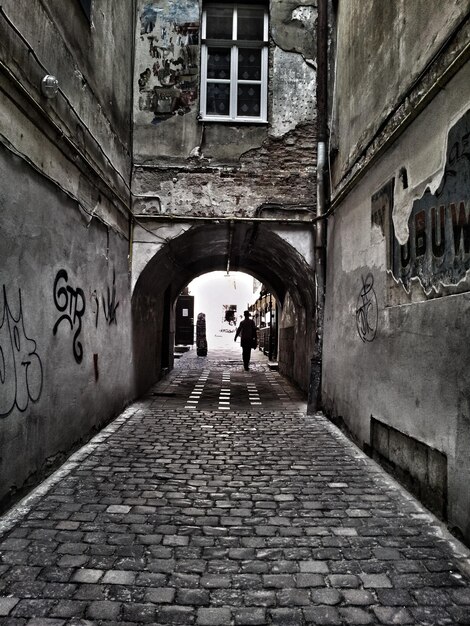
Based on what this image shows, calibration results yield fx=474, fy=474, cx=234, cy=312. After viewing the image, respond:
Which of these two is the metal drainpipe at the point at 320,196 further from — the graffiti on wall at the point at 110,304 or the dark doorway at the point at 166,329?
the dark doorway at the point at 166,329

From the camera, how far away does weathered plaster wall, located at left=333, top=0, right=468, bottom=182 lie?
426 cm

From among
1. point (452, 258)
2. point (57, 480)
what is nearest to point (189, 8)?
point (452, 258)

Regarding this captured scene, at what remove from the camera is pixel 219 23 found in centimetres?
923

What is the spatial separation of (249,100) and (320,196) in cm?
242

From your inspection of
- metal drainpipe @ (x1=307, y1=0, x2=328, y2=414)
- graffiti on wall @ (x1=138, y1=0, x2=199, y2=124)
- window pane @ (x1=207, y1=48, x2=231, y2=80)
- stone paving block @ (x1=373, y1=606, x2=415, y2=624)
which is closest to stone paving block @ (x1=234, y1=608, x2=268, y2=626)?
stone paving block @ (x1=373, y1=606, x2=415, y2=624)

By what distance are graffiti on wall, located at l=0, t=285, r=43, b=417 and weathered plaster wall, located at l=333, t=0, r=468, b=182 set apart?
4273mm

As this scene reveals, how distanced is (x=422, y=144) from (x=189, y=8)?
6.76 metres

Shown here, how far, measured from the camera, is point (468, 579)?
9.37 feet

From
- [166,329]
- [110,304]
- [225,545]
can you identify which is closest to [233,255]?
[166,329]

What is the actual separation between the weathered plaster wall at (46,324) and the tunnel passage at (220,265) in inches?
86.6

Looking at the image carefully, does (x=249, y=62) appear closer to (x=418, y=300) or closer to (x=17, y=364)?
(x=418, y=300)

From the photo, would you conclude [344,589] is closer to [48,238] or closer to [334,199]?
[48,238]

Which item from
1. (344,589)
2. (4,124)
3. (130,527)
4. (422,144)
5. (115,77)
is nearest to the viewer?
(344,589)

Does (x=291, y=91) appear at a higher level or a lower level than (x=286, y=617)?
higher
